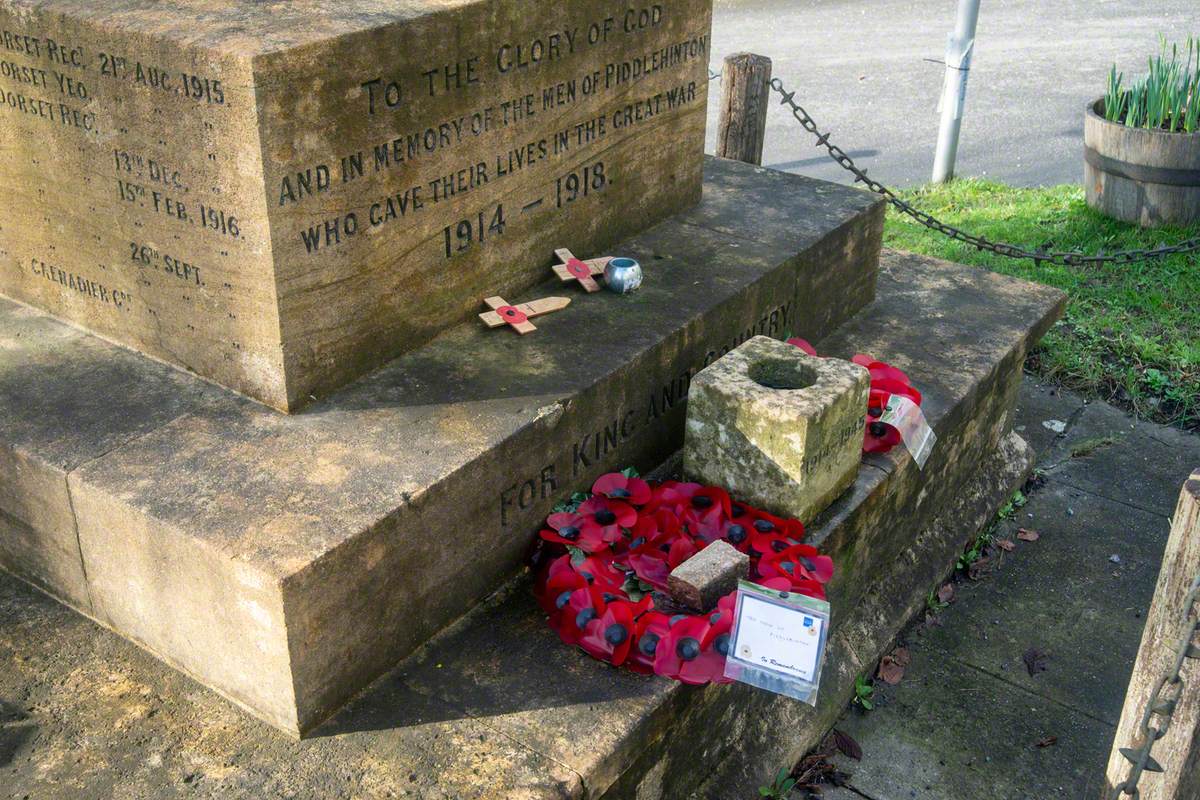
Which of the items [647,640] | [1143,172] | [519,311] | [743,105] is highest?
[743,105]

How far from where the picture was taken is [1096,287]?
6.60 meters

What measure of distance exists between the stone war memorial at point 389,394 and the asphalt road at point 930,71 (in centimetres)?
462

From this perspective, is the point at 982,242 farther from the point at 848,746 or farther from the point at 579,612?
the point at 579,612

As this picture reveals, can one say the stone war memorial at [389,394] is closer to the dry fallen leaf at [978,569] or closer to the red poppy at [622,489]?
Answer: the red poppy at [622,489]

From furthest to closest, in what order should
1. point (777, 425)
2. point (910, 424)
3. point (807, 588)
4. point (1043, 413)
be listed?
point (1043, 413) → point (910, 424) → point (777, 425) → point (807, 588)

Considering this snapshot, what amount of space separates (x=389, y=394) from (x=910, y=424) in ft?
5.60

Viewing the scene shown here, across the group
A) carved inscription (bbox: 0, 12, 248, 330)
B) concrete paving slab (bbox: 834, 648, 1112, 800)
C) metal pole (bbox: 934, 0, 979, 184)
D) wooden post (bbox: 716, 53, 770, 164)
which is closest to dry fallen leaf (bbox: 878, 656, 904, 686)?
concrete paving slab (bbox: 834, 648, 1112, 800)

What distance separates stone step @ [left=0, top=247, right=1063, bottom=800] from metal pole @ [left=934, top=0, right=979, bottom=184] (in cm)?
392

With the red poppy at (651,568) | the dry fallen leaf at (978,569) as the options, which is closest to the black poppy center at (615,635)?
the red poppy at (651,568)

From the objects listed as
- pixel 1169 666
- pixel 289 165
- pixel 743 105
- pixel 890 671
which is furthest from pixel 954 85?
pixel 1169 666

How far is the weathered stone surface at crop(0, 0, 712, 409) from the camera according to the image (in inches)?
130

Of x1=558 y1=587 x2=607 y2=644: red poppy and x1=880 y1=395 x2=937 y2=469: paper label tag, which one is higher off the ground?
x1=880 y1=395 x2=937 y2=469: paper label tag

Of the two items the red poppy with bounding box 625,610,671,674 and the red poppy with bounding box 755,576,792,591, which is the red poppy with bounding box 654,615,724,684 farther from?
the red poppy with bounding box 755,576,792,591

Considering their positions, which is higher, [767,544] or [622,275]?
[622,275]
